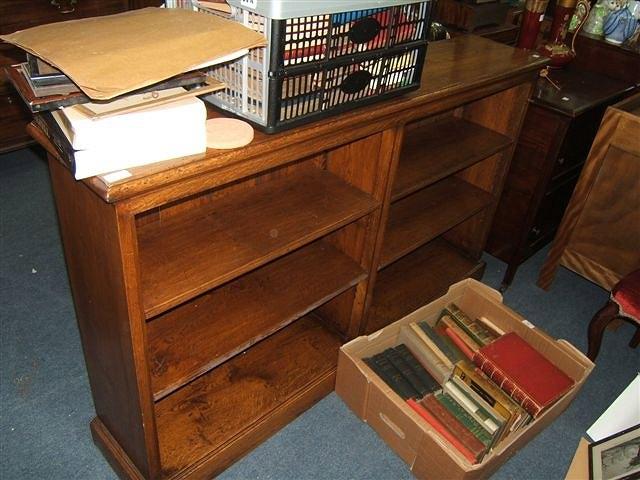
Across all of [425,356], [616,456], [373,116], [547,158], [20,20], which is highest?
[373,116]

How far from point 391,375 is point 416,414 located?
239 millimetres

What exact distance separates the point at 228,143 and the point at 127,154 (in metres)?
0.20

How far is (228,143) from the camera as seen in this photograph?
1072 mm

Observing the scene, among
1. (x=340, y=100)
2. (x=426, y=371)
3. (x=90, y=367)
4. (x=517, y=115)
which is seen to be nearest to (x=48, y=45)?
(x=340, y=100)

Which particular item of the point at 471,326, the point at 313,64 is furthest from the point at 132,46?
the point at 471,326

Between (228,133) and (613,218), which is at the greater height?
(228,133)

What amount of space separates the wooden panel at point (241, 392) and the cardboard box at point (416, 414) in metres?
0.13

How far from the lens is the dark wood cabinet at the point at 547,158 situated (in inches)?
82.9

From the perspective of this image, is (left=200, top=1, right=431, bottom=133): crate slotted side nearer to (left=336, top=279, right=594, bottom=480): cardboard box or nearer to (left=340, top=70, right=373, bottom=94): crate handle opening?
(left=340, top=70, right=373, bottom=94): crate handle opening

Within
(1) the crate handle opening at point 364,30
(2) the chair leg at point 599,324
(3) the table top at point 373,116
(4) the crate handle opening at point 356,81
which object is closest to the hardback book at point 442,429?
(2) the chair leg at point 599,324

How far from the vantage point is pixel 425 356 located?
5.95 feet

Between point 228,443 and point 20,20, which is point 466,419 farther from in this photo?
point 20,20

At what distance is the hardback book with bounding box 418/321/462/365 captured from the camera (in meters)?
1.81

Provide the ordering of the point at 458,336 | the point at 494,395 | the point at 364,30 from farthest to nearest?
the point at 458,336, the point at 494,395, the point at 364,30
